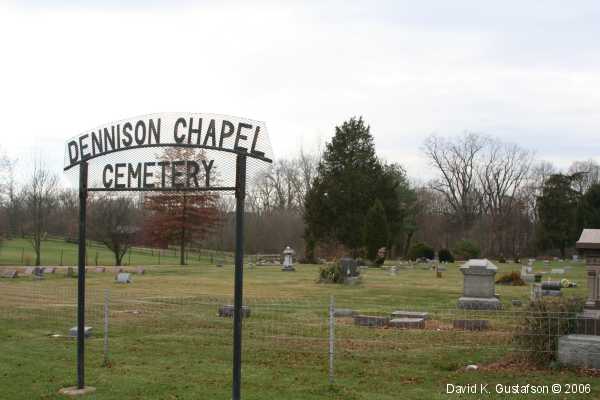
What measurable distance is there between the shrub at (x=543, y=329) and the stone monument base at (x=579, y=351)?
20 cm

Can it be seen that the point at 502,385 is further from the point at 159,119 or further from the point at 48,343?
the point at 48,343

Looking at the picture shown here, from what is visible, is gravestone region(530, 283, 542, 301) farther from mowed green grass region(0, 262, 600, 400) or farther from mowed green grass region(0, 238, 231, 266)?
mowed green grass region(0, 238, 231, 266)

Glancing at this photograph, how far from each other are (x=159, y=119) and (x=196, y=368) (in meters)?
4.17

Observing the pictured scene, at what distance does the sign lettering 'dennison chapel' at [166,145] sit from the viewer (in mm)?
7668

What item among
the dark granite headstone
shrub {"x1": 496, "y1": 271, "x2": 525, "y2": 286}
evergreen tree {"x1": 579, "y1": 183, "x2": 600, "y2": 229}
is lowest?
shrub {"x1": 496, "y1": 271, "x2": 525, "y2": 286}

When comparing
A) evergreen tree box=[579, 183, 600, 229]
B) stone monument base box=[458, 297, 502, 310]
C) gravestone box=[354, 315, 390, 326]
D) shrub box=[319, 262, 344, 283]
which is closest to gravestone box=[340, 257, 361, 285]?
shrub box=[319, 262, 344, 283]

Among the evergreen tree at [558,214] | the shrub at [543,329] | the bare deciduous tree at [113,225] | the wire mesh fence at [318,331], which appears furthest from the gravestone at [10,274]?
the evergreen tree at [558,214]

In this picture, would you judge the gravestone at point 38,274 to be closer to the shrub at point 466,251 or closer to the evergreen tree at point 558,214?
the shrub at point 466,251

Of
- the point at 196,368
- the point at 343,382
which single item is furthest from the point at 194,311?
the point at 343,382

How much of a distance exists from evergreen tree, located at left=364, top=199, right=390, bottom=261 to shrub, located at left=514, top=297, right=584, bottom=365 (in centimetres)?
3907

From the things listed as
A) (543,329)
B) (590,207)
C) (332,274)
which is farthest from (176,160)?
(590,207)

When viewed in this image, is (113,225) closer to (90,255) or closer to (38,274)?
(38,274)

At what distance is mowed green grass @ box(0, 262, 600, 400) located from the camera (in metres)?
9.00

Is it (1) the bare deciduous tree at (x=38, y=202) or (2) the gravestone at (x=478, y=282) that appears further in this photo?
(1) the bare deciduous tree at (x=38, y=202)
